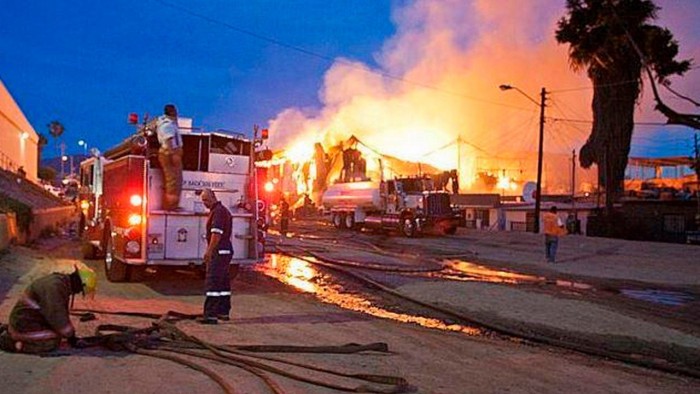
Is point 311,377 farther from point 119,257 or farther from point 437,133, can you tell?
point 437,133

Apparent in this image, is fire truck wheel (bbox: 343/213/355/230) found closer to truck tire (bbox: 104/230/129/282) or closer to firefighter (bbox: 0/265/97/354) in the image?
truck tire (bbox: 104/230/129/282)

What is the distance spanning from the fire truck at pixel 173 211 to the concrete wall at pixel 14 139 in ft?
111

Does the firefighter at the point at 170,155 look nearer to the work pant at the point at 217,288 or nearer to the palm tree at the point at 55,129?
the work pant at the point at 217,288

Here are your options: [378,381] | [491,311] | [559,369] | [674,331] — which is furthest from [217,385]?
[674,331]

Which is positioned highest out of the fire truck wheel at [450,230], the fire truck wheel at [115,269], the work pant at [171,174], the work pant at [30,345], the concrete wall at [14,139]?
the concrete wall at [14,139]

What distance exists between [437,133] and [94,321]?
6648 cm

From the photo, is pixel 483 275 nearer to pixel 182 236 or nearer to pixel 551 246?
pixel 551 246

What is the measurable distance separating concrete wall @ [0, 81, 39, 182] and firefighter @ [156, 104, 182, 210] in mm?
35158

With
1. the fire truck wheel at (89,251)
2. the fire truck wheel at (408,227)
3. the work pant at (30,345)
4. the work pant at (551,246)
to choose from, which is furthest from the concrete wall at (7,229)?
the fire truck wheel at (408,227)

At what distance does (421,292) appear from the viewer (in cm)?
1423

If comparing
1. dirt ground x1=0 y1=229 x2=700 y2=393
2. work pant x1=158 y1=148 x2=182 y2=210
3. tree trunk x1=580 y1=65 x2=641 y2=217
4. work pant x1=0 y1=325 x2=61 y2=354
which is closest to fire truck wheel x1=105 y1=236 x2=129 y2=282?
dirt ground x1=0 y1=229 x2=700 y2=393

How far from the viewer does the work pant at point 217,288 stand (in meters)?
9.88

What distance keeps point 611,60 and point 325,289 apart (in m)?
36.8

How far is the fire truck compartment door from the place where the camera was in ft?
43.7
